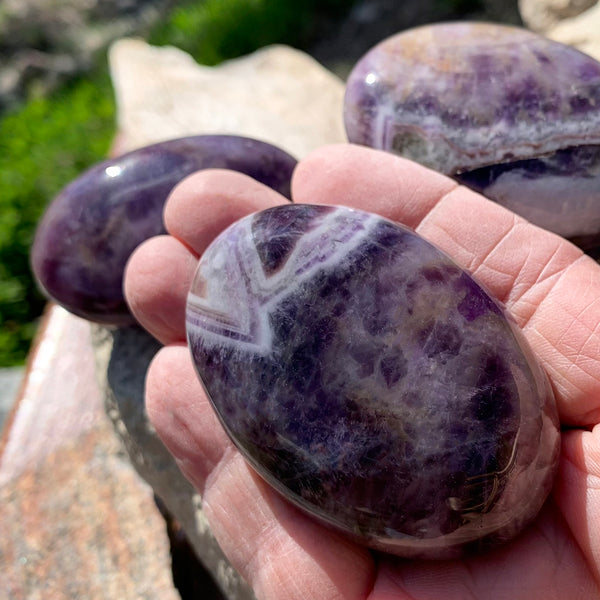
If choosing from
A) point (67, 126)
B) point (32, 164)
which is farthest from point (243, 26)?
point (32, 164)

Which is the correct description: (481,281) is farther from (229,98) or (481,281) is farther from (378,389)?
(229,98)

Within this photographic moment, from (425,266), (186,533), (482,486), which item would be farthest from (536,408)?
(186,533)

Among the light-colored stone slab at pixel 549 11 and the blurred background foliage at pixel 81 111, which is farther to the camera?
the blurred background foliage at pixel 81 111

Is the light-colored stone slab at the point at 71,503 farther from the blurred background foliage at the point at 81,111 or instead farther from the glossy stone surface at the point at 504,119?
the glossy stone surface at the point at 504,119

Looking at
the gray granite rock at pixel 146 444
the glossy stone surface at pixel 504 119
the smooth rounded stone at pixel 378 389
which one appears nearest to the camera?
the smooth rounded stone at pixel 378 389

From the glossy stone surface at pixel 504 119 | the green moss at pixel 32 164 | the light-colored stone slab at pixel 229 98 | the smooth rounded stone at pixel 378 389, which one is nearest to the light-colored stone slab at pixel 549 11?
the light-colored stone slab at pixel 229 98

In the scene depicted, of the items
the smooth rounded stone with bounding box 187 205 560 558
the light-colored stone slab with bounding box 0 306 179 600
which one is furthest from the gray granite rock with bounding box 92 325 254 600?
the smooth rounded stone with bounding box 187 205 560 558

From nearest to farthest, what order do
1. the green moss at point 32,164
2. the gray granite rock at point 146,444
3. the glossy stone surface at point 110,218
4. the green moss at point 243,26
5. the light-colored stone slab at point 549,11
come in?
the glossy stone surface at point 110,218, the gray granite rock at point 146,444, the light-colored stone slab at point 549,11, the green moss at point 32,164, the green moss at point 243,26

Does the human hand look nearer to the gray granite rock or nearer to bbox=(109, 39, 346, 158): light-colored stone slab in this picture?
the gray granite rock
